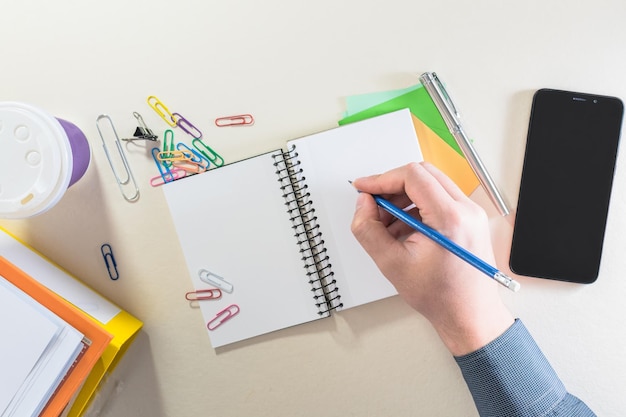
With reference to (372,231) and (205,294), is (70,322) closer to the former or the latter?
(205,294)

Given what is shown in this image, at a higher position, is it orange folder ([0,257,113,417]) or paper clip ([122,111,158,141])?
paper clip ([122,111,158,141])

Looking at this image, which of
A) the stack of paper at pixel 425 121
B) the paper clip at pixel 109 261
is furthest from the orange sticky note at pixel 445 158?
the paper clip at pixel 109 261

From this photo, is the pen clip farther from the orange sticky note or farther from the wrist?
the wrist

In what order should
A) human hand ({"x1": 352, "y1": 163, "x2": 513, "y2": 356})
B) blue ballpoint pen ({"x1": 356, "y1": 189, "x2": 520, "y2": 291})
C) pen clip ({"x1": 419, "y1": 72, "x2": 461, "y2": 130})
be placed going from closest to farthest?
blue ballpoint pen ({"x1": 356, "y1": 189, "x2": 520, "y2": 291}) → human hand ({"x1": 352, "y1": 163, "x2": 513, "y2": 356}) → pen clip ({"x1": 419, "y1": 72, "x2": 461, "y2": 130})

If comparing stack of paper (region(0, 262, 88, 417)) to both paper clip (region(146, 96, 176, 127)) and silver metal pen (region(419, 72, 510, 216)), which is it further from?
silver metal pen (region(419, 72, 510, 216))

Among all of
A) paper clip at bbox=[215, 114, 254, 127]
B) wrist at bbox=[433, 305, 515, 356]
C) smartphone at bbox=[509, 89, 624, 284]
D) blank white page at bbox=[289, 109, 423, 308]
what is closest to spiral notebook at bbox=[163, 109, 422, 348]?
blank white page at bbox=[289, 109, 423, 308]

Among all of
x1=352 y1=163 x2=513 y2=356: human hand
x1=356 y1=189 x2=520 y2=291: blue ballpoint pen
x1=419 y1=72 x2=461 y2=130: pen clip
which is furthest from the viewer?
x1=419 y1=72 x2=461 y2=130: pen clip

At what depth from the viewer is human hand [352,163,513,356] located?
1001 mm

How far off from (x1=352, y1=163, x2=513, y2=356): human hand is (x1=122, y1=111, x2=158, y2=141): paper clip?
63 cm

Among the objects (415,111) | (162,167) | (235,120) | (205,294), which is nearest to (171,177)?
(162,167)

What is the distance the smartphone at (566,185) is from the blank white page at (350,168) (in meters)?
0.34

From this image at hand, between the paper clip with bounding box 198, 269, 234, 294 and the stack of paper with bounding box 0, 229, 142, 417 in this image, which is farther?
the paper clip with bounding box 198, 269, 234, 294

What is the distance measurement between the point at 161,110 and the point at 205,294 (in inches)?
21.4

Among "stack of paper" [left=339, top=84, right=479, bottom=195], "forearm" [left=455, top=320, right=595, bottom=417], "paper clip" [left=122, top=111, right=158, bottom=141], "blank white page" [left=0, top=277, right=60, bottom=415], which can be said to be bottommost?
"forearm" [left=455, top=320, right=595, bottom=417]
